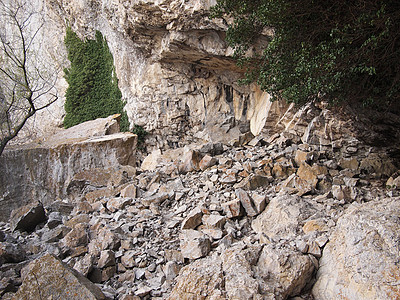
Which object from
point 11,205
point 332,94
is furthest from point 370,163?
point 11,205

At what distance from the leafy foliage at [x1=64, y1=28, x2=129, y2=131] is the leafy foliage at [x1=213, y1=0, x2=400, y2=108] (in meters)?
11.5

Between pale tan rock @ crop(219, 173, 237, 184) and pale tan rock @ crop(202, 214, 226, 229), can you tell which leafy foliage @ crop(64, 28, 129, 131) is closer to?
pale tan rock @ crop(219, 173, 237, 184)

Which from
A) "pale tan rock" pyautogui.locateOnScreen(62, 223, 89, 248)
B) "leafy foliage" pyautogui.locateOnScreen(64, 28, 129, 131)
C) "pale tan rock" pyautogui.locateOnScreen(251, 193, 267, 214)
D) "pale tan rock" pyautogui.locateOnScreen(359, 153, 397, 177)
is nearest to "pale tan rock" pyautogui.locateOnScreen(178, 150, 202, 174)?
"pale tan rock" pyautogui.locateOnScreen(251, 193, 267, 214)

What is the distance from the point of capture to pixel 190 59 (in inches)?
522

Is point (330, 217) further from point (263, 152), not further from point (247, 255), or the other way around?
point (263, 152)

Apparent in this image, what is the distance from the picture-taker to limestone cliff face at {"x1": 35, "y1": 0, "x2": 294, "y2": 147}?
1158cm

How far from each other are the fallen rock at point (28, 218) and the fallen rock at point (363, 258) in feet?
16.8

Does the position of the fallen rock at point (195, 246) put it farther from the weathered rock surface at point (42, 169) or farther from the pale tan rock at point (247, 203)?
the weathered rock surface at point (42, 169)

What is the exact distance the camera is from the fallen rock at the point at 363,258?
2.81 metres

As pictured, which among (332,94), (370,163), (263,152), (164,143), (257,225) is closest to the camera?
(257,225)

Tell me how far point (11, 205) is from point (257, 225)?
264 inches

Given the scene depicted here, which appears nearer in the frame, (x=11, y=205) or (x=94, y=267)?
(x=94, y=267)

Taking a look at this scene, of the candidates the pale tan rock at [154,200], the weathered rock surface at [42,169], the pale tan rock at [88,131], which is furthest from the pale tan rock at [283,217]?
the pale tan rock at [88,131]

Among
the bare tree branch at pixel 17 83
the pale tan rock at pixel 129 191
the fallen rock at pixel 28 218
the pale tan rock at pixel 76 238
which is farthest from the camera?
the bare tree branch at pixel 17 83
